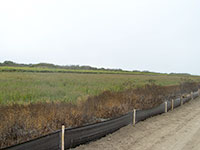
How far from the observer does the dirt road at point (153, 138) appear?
6203 mm

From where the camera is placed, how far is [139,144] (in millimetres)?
6465

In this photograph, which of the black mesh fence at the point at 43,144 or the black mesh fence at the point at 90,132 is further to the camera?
the black mesh fence at the point at 90,132

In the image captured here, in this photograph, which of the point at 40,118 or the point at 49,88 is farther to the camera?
the point at 49,88

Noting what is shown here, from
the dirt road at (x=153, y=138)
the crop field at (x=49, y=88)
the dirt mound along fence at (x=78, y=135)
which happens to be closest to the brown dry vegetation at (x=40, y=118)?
the dirt mound along fence at (x=78, y=135)

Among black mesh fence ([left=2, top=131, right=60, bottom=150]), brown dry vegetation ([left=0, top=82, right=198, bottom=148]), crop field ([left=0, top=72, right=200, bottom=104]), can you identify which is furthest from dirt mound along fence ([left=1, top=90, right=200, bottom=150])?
crop field ([left=0, top=72, right=200, bottom=104])

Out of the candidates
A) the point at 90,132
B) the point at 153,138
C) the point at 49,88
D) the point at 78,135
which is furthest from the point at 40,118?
the point at 49,88

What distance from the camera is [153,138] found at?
23.3 ft

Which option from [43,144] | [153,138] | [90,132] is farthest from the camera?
[153,138]

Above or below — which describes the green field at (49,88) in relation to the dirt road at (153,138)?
above

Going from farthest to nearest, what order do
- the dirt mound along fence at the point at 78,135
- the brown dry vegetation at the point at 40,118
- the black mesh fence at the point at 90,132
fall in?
the black mesh fence at the point at 90,132 → the brown dry vegetation at the point at 40,118 → the dirt mound along fence at the point at 78,135

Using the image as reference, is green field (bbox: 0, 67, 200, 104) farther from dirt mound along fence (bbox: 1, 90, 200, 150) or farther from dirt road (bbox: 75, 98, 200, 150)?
dirt road (bbox: 75, 98, 200, 150)

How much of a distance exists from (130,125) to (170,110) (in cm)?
574

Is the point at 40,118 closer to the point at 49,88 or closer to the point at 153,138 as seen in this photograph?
the point at 153,138

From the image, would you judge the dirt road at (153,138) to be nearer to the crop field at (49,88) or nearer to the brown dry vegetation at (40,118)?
the brown dry vegetation at (40,118)
